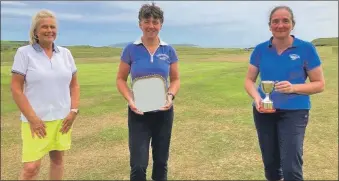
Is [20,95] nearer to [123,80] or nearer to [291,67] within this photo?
[123,80]

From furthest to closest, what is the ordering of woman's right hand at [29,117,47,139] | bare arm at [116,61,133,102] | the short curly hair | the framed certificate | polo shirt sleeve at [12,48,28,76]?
1. bare arm at [116,61,133,102]
2. the framed certificate
3. the short curly hair
4. woman's right hand at [29,117,47,139]
5. polo shirt sleeve at [12,48,28,76]

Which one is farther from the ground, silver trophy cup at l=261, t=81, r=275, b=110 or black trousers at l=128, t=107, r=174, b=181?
silver trophy cup at l=261, t=81, r=275, b=110

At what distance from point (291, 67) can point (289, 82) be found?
0.61 feet

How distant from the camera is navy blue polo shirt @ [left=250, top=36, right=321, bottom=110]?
180 inches

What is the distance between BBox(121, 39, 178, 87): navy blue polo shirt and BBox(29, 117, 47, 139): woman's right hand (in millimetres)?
1175

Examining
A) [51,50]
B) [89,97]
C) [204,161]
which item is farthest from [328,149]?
[89,97]

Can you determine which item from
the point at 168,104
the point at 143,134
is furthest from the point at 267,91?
the point at 143,134

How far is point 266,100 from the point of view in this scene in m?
4.64

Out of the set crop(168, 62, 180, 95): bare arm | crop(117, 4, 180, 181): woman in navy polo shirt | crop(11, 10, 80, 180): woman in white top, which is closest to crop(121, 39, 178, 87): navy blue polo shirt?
crop(117, 4, 180, 181): woman in navy polo shirt

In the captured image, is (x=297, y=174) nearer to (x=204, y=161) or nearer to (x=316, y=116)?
(x=204, y=161)

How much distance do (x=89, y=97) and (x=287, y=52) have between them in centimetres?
1354

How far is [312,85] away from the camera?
4.59 m

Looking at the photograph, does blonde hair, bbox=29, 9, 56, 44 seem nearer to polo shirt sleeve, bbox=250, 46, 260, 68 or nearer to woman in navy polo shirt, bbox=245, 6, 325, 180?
polo shirt sleeve, bbox=250, 46, 260, 68

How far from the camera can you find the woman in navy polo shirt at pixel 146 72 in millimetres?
4703
